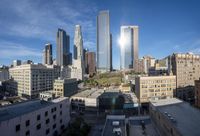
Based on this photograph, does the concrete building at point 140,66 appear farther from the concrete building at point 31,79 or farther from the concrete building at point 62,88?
the concrete building at point 62,88

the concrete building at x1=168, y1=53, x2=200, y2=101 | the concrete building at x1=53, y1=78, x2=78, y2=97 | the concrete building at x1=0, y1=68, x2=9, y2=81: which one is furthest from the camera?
the concrete building at x1=0, y1=68, x2=9, y2=81

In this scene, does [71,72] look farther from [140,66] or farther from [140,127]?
[140,127]

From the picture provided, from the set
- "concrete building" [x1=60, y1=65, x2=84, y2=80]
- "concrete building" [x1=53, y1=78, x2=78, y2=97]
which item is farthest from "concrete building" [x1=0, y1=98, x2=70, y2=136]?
"concrete building" [x1=60, y1=65, x2=84, y2=80]

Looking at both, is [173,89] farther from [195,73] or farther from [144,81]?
[195,73]

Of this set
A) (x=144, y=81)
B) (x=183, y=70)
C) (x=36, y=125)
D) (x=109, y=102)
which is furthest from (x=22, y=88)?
(x=183, y=70)

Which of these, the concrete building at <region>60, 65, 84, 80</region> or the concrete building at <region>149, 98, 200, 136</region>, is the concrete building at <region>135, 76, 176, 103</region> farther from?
the concrete building at <region>60, 65, 84, 80</region>

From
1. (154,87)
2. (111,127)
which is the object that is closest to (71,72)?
(154,87)
